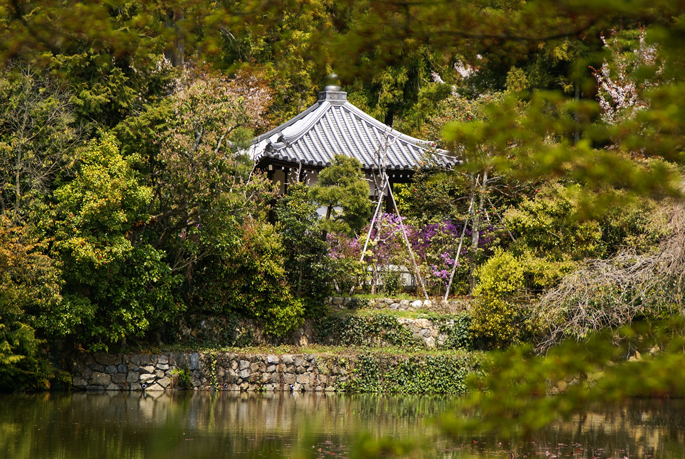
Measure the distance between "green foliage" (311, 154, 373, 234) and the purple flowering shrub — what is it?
1446 mm

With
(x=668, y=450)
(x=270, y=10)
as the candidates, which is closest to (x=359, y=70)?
(x=270, y=10)

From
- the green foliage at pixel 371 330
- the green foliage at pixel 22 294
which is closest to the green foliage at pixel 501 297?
the green foliage at pixel 371 330

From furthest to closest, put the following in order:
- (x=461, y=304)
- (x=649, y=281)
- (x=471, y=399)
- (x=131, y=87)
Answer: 1. (x=461, y=304)
2. (x=131, y=87)
3. (x=649, y=281)
4. (x=471, y=399)

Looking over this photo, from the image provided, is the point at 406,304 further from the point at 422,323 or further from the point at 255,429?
the point at 255,429

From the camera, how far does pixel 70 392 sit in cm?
1194

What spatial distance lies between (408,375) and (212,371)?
12.0 feet

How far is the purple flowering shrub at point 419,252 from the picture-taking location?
15.5 meters

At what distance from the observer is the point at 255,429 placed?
9.01 meters

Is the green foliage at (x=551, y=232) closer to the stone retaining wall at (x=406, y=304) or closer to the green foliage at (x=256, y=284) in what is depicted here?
the stone retaining wall at (x=406, y=304)

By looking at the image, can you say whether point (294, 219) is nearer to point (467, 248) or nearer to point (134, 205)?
point (134, 205)

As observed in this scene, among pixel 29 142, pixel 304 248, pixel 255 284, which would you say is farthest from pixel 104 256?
pixel 304 248

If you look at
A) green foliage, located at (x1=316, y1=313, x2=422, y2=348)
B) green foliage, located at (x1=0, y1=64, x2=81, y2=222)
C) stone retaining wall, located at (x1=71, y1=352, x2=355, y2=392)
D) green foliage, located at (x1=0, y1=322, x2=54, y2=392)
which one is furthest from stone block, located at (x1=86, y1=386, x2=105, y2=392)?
green foliage, located at (x1=316, y1=313, x2=422, y2=348)

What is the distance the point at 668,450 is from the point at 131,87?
33.7 ft

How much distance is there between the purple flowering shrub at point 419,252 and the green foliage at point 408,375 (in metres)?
2.22
